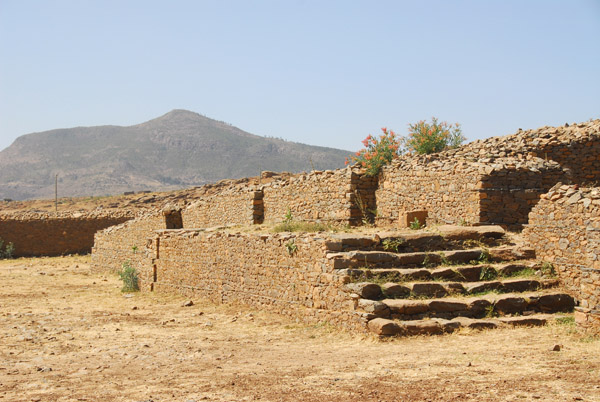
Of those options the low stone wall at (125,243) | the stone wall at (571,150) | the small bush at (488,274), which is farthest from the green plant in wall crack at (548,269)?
the low stone wall at (125,243)

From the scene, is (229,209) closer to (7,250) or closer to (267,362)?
(7,250)

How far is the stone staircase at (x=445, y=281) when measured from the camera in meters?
9.31

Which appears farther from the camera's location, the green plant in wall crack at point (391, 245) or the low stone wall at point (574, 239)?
the green plant in wall crack at point (391, 245)

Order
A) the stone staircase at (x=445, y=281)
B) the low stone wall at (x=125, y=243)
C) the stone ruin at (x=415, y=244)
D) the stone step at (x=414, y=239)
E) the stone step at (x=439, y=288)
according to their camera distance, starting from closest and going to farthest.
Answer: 1. the stone staircase at (x=445, y=281)
2. the stone ruin at (x=415, y=244)
3. the stone step at (x=439, y=288)
4. the stone step at (x=414, y=239)
5. the low stone wall at (x=125, y=243)

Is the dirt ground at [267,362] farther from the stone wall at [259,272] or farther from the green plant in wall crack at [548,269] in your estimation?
the green plant in wall crack at [548,269]

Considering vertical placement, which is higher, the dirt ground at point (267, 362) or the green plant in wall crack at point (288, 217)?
the green plant in wall crack at point (288, 217)

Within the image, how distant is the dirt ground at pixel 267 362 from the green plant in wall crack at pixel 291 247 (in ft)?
4.23

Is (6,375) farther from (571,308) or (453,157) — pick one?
(453,157)

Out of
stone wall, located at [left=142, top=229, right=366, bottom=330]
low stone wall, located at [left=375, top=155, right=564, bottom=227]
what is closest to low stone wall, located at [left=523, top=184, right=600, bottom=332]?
low stone wall, located at [left=375, top=155, right=564, bottom=227]

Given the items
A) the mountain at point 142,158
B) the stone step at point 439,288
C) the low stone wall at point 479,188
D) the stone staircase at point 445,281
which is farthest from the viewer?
the mountain at point 142,158

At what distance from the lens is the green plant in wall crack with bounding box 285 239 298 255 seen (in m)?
11.5

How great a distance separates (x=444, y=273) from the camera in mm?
10344

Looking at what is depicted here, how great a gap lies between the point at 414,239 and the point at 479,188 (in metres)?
2.26

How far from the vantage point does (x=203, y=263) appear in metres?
14.9
